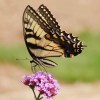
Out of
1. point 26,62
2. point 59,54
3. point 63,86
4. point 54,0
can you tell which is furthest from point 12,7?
point 59,54

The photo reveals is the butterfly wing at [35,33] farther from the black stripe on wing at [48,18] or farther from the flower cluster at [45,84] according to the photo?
the flower cluster at [45,84]

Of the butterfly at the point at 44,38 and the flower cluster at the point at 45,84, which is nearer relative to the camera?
the flower cluster at the point at 45,84

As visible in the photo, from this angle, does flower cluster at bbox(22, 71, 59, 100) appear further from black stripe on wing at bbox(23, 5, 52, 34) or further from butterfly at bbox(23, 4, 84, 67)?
black stripe on wing at bbox(23, 5, 52, 34)

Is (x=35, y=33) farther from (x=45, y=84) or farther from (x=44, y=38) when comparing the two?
(x=45, y=84)

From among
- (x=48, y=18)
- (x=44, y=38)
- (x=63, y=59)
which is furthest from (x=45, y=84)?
(x=63, y=59)

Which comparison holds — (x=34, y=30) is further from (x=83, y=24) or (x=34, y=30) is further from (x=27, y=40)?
(x=83, y=24)

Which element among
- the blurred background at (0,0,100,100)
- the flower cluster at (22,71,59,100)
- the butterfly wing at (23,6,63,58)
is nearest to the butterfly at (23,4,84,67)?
the butterfly wing at (23,6,63,58)

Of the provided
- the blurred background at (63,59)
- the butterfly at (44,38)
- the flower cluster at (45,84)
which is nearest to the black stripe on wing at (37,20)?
the butterfly at (44,38)
